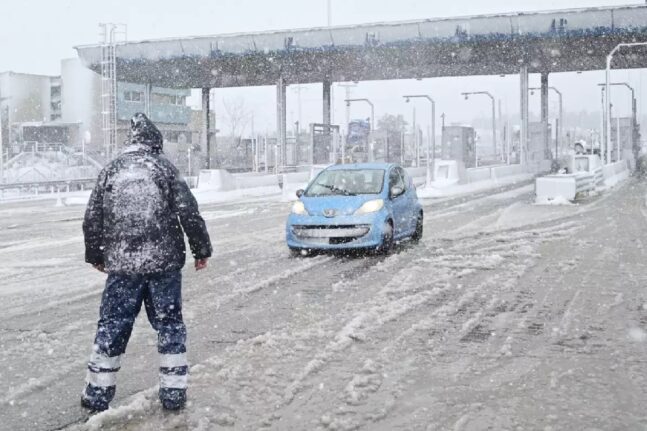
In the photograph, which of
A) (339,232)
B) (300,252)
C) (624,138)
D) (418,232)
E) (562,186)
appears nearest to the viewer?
(339,232)

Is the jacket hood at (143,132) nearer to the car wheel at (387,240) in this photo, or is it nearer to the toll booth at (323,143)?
the car wheel at (387,240)

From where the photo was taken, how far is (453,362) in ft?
20.7

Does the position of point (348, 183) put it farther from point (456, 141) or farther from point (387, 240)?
point (456, 141)

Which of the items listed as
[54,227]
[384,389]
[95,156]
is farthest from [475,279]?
[95,156]

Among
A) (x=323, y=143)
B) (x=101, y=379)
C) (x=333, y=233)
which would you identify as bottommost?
(x=101, y=379)

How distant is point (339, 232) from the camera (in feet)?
42.3

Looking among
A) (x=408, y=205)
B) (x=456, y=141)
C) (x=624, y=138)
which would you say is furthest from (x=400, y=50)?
(x=624, y=138)

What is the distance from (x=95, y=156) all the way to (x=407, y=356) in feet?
195

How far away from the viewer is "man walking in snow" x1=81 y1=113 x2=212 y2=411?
5125 millimetres

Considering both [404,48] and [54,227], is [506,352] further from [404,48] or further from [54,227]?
[404,48]

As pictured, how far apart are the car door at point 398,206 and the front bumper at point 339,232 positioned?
638mm

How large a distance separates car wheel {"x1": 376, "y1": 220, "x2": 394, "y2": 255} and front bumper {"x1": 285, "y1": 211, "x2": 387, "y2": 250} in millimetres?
104

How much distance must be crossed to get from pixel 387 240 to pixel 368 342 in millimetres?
6275

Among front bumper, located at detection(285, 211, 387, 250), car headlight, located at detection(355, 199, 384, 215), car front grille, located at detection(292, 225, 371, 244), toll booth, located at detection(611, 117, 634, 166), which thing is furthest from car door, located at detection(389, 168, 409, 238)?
toll booth, located at detection(611, 117, 634, 166)
